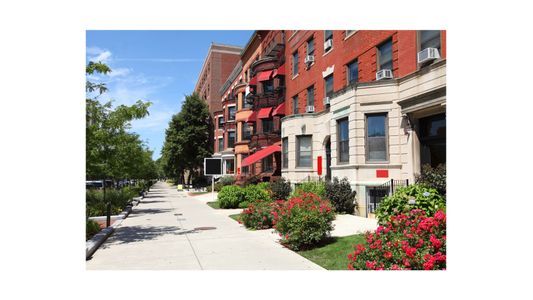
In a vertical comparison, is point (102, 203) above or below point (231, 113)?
below

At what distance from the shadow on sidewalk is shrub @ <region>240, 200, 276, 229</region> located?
1.78 metres

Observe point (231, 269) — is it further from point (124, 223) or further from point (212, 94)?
point (212, 94)

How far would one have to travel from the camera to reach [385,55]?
15.2 meters

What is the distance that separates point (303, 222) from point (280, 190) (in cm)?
1123

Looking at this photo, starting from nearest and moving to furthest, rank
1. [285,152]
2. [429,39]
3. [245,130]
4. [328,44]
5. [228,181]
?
[429,39] < [328,44] < [285,152] < [228,181] < [245,130]

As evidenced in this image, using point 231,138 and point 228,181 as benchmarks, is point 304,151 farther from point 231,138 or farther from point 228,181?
point 231,138

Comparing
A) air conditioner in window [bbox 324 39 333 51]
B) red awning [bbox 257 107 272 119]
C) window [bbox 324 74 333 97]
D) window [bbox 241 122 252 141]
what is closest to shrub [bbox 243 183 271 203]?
window [bbox 324 74 333 97]

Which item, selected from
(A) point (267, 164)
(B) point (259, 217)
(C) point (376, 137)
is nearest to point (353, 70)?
(C) point (376, 137)

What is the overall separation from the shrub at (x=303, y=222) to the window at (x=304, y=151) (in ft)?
38.4

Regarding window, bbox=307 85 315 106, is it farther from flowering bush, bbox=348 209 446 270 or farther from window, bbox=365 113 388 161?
flowering bush, bbox=348 209 446 270

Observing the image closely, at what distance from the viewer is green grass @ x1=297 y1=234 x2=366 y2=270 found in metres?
7.57
